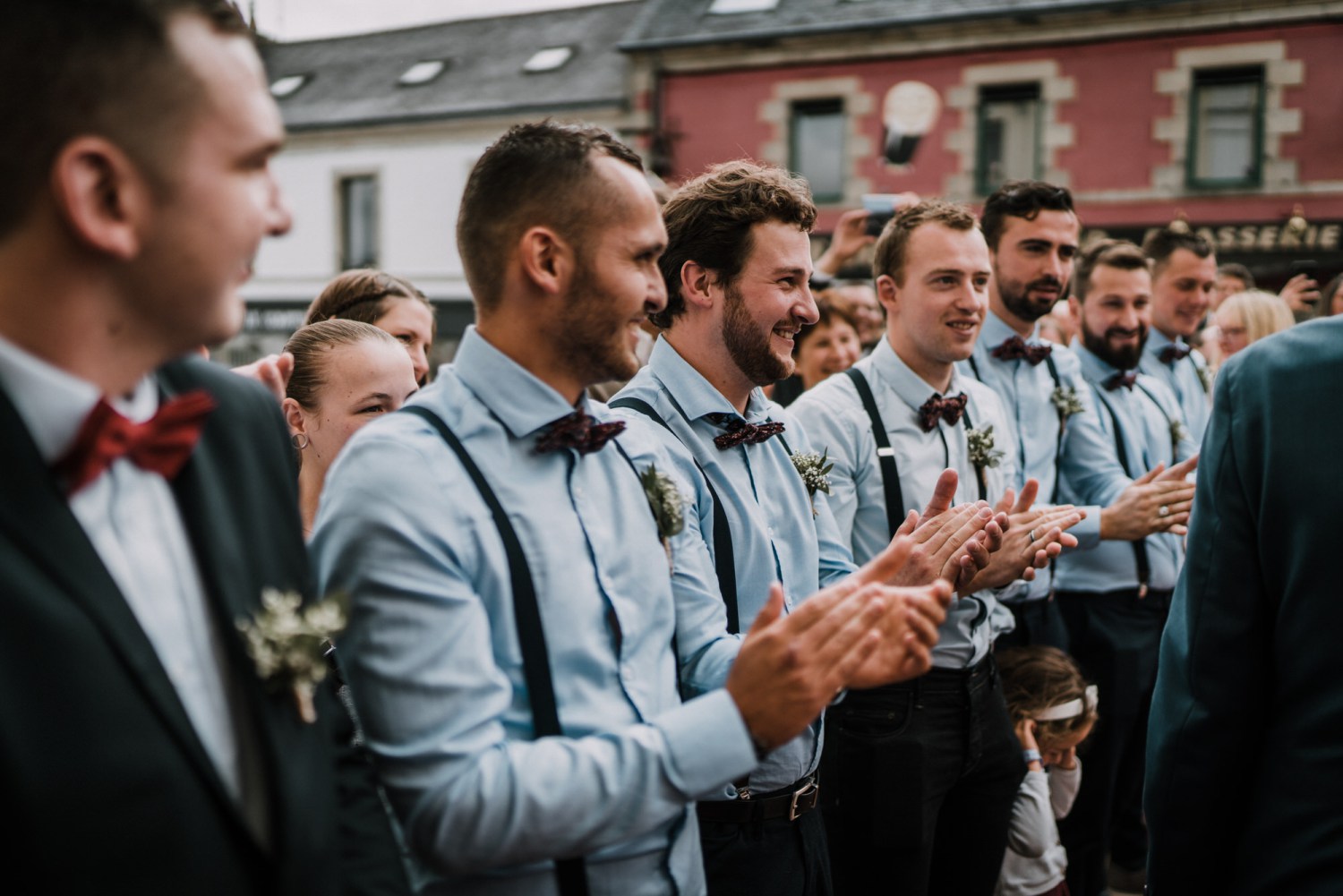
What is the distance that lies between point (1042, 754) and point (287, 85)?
75.1ft

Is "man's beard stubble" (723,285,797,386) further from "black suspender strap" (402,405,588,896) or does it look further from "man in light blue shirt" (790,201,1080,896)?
"black suspender strap" (402,405,588,896)

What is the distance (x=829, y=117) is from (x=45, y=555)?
1661cm

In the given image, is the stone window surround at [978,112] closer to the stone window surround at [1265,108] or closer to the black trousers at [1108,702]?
the stone window surround at [1265,108]

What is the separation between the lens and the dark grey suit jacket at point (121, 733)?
3.66 ft

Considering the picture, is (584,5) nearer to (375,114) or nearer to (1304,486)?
(375,114)

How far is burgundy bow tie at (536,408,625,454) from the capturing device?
1891mm

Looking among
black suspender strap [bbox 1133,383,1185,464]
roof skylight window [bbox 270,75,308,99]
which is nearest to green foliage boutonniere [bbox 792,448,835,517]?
black suspender strap [bbox 1133,383,1185,464]

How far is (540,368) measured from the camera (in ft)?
6.40

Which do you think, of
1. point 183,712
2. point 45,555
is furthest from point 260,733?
point 45,555

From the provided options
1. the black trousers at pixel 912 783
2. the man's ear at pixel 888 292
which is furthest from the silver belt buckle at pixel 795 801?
the man's ear at pixel 888 292

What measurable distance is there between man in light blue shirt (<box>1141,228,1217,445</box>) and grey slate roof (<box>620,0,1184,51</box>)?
990cm

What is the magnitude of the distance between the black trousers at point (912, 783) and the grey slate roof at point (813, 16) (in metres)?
13.6

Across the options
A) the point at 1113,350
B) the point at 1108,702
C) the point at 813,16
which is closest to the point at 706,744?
the point at 1108,702

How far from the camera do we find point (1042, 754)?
410 centimetres
